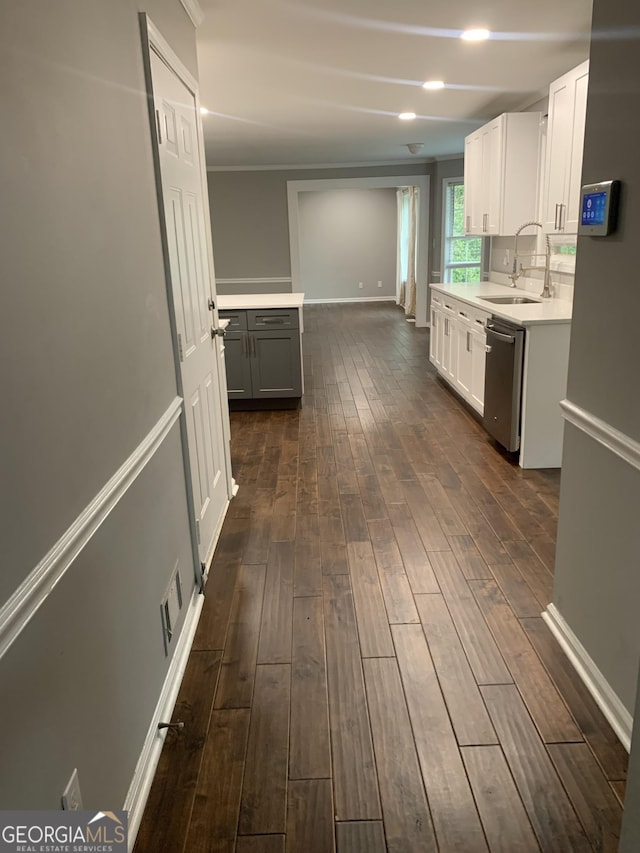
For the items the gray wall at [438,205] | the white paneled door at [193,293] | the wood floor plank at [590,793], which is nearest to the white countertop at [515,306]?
the white paneled door at [193,293]

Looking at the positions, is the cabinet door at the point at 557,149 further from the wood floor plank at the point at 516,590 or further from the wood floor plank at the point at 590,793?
the wood floor plank at the point at 590,793

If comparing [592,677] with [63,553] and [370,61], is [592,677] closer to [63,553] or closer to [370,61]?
[63,553]

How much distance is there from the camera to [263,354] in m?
5.25

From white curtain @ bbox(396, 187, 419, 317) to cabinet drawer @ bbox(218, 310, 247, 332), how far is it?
541 cm

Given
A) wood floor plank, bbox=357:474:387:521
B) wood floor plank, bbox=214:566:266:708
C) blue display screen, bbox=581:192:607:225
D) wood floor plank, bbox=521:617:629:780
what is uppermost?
blue display screen, bbox=581:192:607:225

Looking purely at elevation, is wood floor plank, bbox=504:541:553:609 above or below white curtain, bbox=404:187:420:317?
below

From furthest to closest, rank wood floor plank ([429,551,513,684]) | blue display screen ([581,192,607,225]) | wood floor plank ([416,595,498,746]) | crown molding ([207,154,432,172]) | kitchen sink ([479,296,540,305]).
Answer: crown molding ([207,154,432,172]) → kitchen sink ([479,296,540,305]) → wood floor plank ([429,551,513,684]) → wood floor plank ([416,595,498,746]) → blue display screen ([581,192,607,225])

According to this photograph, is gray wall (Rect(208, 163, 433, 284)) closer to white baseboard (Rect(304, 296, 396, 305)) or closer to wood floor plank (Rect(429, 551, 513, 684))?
white baseboard (Rect(304, 296, 396, 305))

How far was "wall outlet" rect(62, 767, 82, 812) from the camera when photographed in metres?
1.17

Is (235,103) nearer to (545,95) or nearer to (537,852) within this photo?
(545,95)

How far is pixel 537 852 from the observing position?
4.85 feet

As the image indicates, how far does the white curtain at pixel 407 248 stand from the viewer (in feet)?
33.1

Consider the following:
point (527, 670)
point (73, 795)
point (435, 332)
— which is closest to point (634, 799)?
point (73, 795)

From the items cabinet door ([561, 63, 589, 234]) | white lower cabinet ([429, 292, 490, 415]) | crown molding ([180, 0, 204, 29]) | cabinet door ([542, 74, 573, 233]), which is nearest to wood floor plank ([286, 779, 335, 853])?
crown molding ([180, 0, 204, 29])
